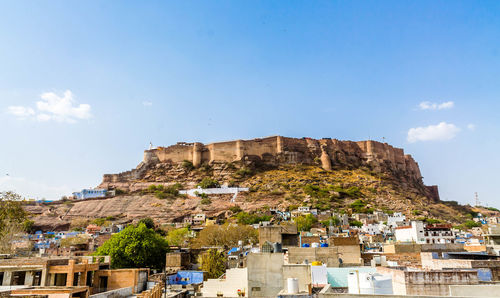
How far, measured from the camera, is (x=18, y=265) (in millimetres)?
13906

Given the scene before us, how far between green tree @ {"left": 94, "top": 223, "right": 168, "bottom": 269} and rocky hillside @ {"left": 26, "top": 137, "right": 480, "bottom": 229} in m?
36.8

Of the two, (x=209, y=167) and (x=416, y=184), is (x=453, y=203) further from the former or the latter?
(x=209, y=167)

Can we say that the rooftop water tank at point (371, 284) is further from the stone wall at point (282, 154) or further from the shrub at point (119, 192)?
the shrub at point (119, 192)

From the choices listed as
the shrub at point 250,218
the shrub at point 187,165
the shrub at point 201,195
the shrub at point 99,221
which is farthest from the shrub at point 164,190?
the shrub at point 250,218

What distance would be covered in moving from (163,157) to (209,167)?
13.6 m

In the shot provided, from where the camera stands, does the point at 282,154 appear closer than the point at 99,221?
No

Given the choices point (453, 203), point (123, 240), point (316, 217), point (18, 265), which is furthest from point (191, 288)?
point (453, 203)

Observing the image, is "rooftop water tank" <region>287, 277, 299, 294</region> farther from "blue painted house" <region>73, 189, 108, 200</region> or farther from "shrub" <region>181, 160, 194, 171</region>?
"shrub" <region>181, 160, 194, 171</region>

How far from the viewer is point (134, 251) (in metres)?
29.4

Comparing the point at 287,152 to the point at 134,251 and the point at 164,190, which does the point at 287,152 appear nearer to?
the point at 164,190

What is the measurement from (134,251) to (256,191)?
51311mm

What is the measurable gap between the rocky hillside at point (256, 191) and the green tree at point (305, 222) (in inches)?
437

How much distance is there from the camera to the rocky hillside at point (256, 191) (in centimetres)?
7088

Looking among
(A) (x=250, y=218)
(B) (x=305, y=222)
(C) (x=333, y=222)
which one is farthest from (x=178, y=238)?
(C) (x=333, y=222)
